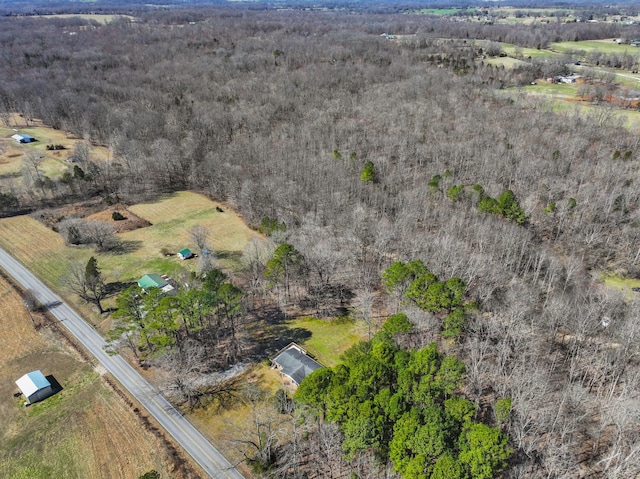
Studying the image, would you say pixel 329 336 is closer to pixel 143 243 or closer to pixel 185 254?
pixel 185 254

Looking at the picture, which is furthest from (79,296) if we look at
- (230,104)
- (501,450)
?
(230,104)

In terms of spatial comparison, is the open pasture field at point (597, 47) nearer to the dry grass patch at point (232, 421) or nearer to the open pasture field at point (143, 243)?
the open pasture field at point (143, 243)

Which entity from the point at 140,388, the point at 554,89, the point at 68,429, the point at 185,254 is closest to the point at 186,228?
the point at 185,254

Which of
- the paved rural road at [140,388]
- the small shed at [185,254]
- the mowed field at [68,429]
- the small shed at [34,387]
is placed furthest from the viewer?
the small shed at [185,254]

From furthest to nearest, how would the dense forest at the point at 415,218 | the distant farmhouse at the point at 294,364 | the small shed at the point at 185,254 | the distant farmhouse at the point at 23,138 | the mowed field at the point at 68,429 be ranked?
the distant farmhouse at the point at 23,138
the small shed at the point at 185,254
the distant farmhouse at the point at 294,364
the mowed field at the point at 68,429
the dense forest at the point at 415,218

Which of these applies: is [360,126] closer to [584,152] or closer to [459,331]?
[584,152]

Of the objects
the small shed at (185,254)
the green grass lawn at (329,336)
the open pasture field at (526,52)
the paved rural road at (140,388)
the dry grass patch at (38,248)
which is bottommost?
the paved rural road at (140,388)

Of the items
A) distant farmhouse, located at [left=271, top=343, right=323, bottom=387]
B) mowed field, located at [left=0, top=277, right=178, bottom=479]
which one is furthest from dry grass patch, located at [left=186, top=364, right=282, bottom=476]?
mowed field, located at [left=0, top=277, right=178, bottom=479]

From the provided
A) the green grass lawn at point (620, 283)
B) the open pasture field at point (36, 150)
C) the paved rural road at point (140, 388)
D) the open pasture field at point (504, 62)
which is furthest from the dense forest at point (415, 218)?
the open pasture field at point (504, 62)
